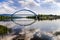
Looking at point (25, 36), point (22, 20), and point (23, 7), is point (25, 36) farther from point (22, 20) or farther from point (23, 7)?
point (23, 7)

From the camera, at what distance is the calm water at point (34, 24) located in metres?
2.34

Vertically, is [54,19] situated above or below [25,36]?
above

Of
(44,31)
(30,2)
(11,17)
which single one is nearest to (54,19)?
(44,31)

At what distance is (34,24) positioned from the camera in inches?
92.7

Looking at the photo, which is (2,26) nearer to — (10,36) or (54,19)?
(10,36)

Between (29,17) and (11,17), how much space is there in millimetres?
203

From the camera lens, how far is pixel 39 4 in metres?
2.37

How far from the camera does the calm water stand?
234 cm

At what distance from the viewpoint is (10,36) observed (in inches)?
92.6

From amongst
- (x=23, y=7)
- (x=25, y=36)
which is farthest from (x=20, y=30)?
(x=23, y=7)

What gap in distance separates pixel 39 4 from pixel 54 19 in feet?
0.79

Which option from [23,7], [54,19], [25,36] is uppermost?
[23,7]

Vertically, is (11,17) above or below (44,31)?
above

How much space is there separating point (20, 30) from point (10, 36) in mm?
132
